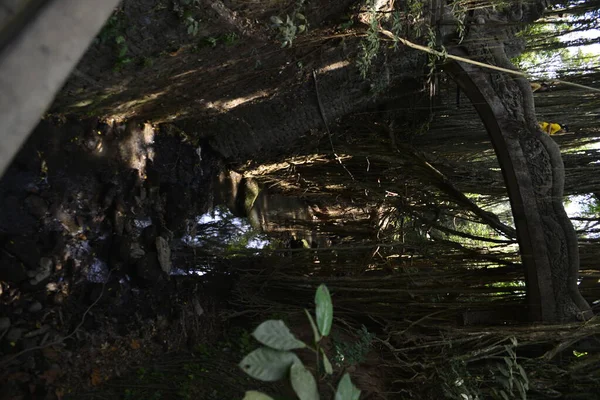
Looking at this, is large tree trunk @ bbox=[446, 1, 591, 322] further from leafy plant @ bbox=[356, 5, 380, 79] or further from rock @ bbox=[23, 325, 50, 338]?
rock @ bbox=[23, 325, 50, 338]

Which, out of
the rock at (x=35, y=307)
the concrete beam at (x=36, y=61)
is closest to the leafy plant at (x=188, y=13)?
the concrete beam at (x=36, y=61)

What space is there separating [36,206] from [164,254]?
88cm

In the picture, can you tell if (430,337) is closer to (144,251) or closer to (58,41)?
(144,251)

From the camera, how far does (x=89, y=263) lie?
8.56 ft

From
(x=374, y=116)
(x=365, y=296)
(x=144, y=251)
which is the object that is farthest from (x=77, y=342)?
(x=374, y=116)

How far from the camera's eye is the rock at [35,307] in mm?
2283

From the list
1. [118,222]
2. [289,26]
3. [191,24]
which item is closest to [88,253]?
[118,222]

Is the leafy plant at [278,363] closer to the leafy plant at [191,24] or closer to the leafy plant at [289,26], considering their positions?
the leafy plant at [191,24]

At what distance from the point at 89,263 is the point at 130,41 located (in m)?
1.16

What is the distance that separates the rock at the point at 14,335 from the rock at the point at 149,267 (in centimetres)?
76

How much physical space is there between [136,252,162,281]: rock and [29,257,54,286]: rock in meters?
0.57

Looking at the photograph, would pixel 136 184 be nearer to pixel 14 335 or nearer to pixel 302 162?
pixel 14 335

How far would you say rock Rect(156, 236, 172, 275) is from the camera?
3027 millimetres

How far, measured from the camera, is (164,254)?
3.08 metres
